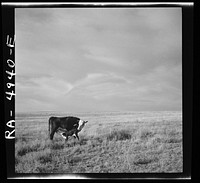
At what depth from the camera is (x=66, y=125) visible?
300 cm

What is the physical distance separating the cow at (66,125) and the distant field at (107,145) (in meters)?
0.05

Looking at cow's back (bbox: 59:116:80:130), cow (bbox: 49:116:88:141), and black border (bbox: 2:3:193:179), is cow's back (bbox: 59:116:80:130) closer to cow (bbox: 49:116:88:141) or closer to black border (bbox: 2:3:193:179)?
cow (bbox: 49:116:88:141)

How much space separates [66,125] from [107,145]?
0.57 m

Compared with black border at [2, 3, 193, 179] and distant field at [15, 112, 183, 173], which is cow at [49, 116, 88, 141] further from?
black border at [2, 3, 193, 179]

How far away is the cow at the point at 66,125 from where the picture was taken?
2971mm

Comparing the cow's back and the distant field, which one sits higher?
the cow's back

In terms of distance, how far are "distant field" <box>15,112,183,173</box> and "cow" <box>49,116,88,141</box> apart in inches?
2.0

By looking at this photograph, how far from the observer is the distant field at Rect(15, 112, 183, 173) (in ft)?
9.53

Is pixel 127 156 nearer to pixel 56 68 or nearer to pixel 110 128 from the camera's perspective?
pixel 110 128

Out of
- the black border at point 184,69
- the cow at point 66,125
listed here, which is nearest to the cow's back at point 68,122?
the cow at point 66,125

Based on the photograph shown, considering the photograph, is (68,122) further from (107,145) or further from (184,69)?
(184,69)

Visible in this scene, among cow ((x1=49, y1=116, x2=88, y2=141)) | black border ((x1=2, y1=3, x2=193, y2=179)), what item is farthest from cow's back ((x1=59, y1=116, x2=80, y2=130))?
black border ((x1=2, y1=3, x2=193, y2=179))

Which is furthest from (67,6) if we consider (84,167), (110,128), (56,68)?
(84,167)

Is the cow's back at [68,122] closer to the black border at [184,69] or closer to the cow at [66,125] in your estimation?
the cow at [66,125]
